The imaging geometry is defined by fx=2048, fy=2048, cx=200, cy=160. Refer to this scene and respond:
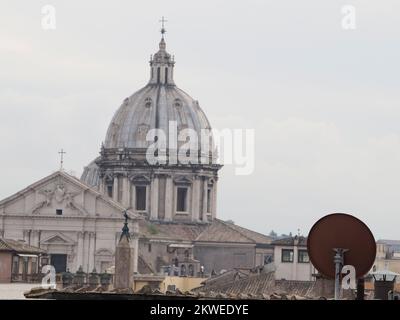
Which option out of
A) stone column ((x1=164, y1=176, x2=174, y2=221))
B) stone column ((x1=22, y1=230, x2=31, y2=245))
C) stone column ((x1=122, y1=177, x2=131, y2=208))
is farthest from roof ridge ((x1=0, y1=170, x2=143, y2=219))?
stone column ((x1=164, y1=176, x2=174, y2=221))

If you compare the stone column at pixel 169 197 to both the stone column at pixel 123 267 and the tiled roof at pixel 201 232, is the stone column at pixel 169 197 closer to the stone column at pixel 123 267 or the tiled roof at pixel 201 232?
the tiled roof at pixel 201 232

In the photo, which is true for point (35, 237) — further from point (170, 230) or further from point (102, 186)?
point (102, 186)

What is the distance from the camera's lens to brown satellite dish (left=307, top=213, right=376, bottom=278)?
10898mm

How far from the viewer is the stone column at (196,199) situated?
13212 centimetres

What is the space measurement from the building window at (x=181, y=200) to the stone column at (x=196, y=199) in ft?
2.26

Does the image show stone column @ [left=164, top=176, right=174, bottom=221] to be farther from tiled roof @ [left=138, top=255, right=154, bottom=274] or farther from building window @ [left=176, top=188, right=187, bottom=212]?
tiled roof @ [left=138, top=255, right=154, bottom=274]

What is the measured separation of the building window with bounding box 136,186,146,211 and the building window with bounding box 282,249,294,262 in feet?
161

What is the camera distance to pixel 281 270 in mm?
80625

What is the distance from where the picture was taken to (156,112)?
137m

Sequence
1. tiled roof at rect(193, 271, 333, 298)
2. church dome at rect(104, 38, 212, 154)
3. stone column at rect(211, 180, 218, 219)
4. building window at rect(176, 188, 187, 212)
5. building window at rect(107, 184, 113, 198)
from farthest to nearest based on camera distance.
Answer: stone column at rect(211, 180, 218, 219), church dome at rect(104, 38, 212, 154), building window at rect(176, 188, 187, 212), building window at rect(107, 184, 113, 198), tiled roof at rect(193, 271, 333, 298)

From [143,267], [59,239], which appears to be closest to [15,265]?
[143,267]

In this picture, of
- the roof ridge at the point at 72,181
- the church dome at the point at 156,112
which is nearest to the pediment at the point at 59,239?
the roof ridge at the point at 72,181

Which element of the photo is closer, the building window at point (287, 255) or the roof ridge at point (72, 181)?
the building window at point (287, 255)
